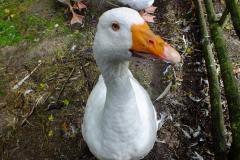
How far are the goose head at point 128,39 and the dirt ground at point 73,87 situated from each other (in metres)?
1.63

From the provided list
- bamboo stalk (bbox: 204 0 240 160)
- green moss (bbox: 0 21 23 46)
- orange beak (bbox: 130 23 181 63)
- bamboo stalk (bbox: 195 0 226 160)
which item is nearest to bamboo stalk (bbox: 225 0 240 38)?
bamboo stalk (bbox: 204 0 240 160)

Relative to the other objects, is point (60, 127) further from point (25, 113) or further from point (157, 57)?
point (157, 57)

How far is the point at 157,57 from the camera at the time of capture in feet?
7.25

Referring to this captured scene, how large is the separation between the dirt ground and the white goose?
2.27 feet

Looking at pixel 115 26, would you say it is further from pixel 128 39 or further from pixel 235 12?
pixel 235 12

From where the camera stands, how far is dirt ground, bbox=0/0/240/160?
3.79 meters

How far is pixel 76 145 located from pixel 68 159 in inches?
6.5

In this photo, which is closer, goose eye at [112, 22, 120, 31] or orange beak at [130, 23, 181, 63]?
orange beak at [130, 23, 181, 63]

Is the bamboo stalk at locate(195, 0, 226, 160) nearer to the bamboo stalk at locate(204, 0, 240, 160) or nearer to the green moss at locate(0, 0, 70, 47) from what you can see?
the bamboo stalk at locate(204, 0, 240, 160)

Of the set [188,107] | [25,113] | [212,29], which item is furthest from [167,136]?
[25,113]

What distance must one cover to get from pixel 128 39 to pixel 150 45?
0.49 feet

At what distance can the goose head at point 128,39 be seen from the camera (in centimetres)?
220

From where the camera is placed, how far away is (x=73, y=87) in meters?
4.25

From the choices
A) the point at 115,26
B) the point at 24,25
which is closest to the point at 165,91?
the point at 115,26
